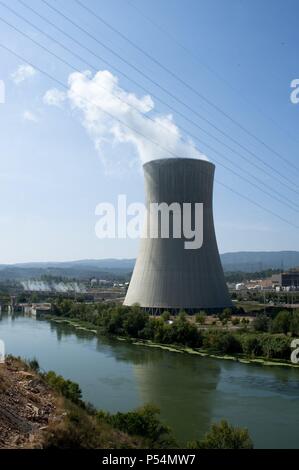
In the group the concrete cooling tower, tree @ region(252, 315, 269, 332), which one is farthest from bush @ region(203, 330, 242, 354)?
the concrete cooling tower

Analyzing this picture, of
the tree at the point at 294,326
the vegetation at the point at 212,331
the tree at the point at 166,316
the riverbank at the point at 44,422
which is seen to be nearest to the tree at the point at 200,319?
the vegetation at the point at 212,331

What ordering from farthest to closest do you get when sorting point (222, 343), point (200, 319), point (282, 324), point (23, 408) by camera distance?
point (200, 319) → point (282, 324) → point (222, 343) → point (23, 408)

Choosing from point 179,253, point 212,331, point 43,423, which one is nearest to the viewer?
point 43,423

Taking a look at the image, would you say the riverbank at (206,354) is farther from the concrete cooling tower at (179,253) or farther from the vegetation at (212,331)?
the concrete cooling tower at (179,253)

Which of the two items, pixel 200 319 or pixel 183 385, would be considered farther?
pixel 200 319

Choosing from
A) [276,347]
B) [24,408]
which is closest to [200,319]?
[276,347]

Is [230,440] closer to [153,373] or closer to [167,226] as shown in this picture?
[153,373]

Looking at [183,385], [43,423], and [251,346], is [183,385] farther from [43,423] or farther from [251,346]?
[43,423]

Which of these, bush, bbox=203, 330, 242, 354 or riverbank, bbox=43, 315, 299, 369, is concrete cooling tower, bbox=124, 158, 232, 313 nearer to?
riverbank, bbox=43, 315, 299, 369
